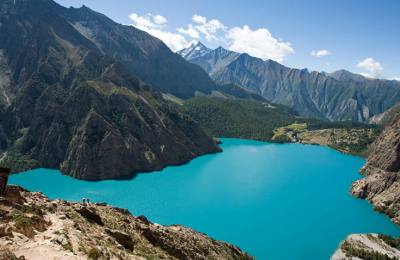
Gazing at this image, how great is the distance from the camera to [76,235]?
4344cm

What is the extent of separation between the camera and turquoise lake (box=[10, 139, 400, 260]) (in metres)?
121

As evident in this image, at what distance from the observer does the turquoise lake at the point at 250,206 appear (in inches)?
4751

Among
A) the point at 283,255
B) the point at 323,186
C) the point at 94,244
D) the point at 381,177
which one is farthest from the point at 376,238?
the point at 94,244

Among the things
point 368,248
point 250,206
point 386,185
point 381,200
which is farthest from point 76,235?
point 386,185

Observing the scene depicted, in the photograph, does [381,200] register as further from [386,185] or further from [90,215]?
[90,215]

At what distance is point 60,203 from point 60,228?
646 inches

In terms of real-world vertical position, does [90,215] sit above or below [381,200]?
above

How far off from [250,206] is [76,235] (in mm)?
114365

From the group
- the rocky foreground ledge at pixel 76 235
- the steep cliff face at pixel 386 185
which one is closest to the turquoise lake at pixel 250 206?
the steep cliff face at pixel 386 185

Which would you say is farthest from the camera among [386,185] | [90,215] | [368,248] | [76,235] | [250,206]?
[386,185]

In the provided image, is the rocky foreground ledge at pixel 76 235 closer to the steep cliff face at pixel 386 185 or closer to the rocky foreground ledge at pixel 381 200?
the rocky foreground ledge at pixel 381 200

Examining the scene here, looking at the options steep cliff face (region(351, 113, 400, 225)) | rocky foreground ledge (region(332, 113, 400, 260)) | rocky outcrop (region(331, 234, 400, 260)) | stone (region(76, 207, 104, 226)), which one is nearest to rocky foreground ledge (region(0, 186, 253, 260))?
stone (region(76, 207, 104, 226))

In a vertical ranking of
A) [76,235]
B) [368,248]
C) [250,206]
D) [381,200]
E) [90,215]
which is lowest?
[250,206]

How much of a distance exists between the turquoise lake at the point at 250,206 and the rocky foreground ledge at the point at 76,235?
175ft
